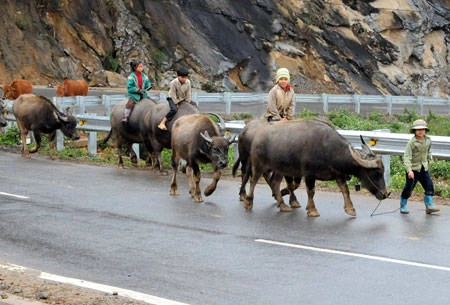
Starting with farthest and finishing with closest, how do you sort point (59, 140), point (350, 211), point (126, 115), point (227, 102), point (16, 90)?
point (16, 90) → point (227, 102) → point (59, 140) → point (126, 115) → point (350, 211)

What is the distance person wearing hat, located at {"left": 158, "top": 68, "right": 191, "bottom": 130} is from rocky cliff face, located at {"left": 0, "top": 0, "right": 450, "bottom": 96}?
2425cm

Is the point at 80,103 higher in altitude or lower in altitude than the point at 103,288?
higher

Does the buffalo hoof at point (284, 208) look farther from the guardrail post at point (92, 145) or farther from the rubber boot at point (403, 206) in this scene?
the guardrail post at point (92, 145)

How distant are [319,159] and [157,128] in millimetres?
5830

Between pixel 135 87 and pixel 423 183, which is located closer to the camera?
pixel 423 183

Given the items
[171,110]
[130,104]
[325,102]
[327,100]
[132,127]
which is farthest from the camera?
[327,100]

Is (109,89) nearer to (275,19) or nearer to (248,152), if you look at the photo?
(275,19)

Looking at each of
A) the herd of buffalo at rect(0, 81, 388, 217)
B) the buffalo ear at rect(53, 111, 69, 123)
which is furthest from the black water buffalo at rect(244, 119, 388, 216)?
the buffalo ear at rect(53, 111, 69, 123)

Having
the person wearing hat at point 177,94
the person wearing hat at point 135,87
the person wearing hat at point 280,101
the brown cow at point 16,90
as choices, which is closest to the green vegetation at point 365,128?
the person wearing hat at point 135,87

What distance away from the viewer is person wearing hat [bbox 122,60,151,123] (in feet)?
65.8

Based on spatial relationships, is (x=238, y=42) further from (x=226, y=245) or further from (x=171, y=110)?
(x=226, y=245)

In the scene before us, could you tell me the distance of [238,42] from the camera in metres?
48.7

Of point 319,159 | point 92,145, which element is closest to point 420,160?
point 319,159

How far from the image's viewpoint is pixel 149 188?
650 inches
